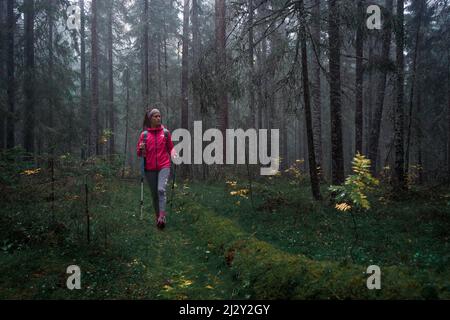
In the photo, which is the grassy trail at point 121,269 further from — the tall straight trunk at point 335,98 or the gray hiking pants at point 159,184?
the tall straight trunk at point 335,98

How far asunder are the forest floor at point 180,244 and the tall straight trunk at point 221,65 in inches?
141

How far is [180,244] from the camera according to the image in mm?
7039

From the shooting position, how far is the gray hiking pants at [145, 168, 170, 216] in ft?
24.6

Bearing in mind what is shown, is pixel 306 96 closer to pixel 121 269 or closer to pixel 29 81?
pixel 121 269

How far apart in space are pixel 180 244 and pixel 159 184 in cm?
144

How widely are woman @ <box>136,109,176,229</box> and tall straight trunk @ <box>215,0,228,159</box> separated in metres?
2.53

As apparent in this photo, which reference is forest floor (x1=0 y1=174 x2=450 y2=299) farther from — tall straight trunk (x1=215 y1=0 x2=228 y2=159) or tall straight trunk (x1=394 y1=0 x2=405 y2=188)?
tall straight trunk (x1=215 y1=0 x2=228 y2=159)

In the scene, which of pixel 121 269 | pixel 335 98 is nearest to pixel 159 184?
pixel 121 269

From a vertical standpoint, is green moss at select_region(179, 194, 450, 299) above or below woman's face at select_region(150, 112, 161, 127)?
below

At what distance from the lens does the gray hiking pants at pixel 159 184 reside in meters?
7.48

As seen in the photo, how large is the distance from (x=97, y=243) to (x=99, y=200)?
1866 millimetres

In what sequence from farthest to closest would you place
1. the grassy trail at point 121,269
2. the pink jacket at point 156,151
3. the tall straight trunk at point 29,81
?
the tall straight trunk at point 29,81
the pink jacket at point 156,151
the grassy trail at point 121,269

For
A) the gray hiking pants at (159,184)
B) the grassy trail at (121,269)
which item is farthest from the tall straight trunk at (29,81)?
the gray hiking pants at (159,184)

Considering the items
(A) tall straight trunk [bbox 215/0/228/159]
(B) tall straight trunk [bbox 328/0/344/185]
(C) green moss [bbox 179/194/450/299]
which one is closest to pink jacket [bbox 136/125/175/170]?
(A) tall straight trunk [bbox 215/0/228/159]
